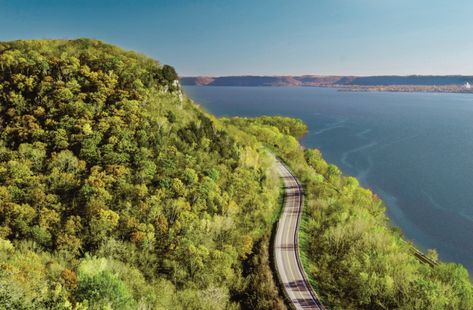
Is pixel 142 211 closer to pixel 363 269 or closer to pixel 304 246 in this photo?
pixel 304 246

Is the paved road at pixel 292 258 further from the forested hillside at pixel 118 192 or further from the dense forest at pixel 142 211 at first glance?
the forested hillside at pixel 118 192

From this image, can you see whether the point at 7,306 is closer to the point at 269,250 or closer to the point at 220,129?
the point at 269,250

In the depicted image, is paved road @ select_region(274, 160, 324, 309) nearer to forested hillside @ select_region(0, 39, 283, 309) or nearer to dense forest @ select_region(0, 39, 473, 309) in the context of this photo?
dense forest @ select_region(0, 39, 473, 309)

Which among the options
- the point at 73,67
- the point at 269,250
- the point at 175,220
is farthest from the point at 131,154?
the point at 269,250

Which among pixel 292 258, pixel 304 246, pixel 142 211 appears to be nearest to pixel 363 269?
pixel 292 258

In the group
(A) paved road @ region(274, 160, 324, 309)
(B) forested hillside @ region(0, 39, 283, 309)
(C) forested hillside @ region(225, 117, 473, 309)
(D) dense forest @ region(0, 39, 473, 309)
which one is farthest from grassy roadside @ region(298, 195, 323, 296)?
(B) forested hillside @ region(0, 39, 283, 309)

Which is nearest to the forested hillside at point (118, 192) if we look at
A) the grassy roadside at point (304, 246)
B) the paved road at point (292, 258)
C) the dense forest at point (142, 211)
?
the dense forest at point (142, 211)
